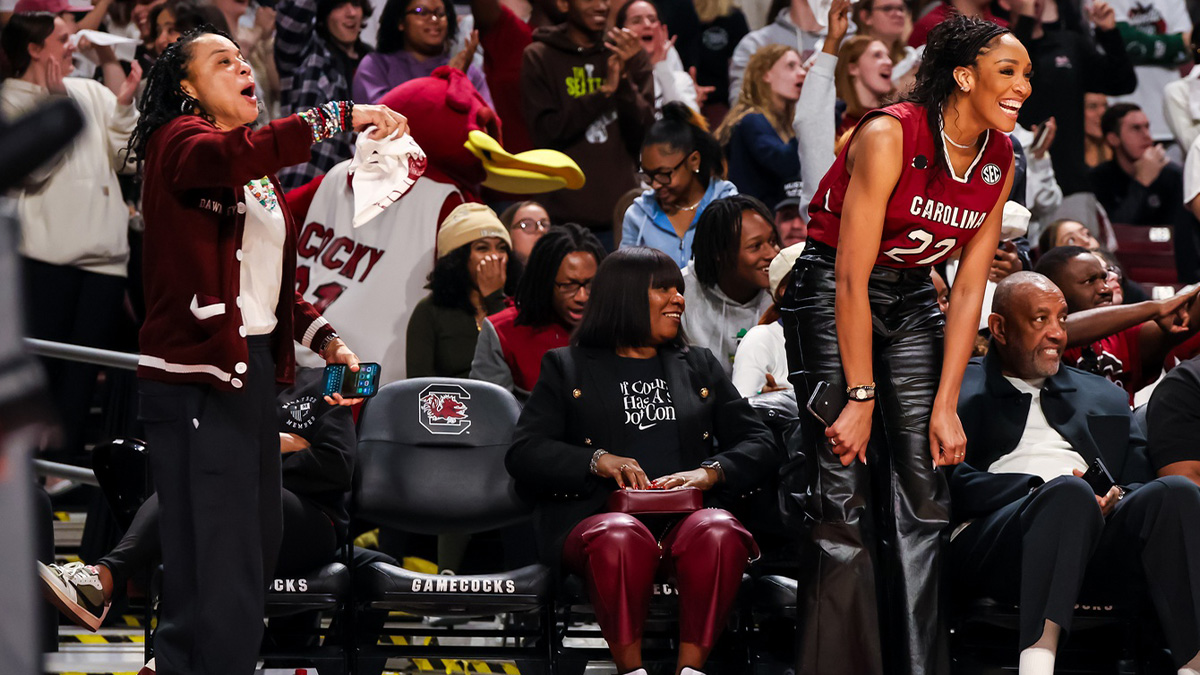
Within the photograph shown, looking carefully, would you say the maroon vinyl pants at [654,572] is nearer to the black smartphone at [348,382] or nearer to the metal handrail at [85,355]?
the black smartphone at [348,382]

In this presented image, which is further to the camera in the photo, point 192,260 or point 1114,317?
point 1114,317

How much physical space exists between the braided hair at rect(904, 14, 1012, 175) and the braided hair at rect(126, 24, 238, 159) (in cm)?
188

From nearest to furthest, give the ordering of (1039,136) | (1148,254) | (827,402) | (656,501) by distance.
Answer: (827,402) → (656,501) → (1039,136) → (1148,254)

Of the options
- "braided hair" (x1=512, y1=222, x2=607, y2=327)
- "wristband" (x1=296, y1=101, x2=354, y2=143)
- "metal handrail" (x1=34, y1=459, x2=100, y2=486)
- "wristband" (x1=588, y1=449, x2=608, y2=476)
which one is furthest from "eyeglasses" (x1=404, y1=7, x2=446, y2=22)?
"wristband" (x1=296, y1=101, x2=354, y2=143)

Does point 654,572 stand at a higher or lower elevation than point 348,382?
lower

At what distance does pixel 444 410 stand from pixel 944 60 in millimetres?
2137

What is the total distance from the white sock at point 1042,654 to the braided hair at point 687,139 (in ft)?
9.61

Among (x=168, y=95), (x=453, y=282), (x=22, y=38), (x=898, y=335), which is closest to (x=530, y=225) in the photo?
(x=453, y=282)

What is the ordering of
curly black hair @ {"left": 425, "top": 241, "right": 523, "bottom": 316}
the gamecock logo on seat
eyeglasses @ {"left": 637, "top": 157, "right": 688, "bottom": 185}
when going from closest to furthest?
the gamecock logo on seat → curly black hair @ {"left": 425, "top": 241, "right": 523, "bottom": 316} → eyeglasses @ {"left": 637, "top": 157, "right": 688, "bottom": 185}

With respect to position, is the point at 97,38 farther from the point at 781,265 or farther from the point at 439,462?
the point at 781,265

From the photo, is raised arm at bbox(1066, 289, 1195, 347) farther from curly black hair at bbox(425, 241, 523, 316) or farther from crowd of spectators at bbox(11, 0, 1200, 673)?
curly black hair at bbox(425, 241, 523, 316)

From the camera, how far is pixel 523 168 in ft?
20.8

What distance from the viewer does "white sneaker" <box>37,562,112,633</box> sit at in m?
3.96

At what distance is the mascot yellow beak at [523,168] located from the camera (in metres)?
6.31
